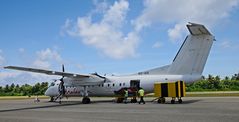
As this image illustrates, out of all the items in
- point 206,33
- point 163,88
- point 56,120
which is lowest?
point 56,120

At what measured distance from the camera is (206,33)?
87.8 feet

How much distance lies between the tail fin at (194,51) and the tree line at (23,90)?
5480 cm

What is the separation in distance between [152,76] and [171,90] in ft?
11.8

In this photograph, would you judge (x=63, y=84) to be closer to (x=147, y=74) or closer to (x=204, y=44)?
(x=147, y=74)

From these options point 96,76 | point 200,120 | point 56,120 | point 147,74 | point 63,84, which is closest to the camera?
point 200,120

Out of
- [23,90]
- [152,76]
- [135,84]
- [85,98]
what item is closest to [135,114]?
[152,76]

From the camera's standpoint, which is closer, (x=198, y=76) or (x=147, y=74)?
(x=198, y=76)

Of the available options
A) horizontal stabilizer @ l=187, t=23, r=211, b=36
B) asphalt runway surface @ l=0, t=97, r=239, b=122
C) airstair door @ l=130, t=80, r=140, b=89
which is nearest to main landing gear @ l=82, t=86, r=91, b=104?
airstair door @ l=130, t=80, r=140, b=89

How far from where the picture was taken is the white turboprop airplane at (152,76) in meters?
27.0

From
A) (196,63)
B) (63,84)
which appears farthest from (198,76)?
(63,84)

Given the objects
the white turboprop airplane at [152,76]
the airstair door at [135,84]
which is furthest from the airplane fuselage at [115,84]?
the airstair door at [135,84]

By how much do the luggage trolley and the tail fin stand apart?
5.96 ft

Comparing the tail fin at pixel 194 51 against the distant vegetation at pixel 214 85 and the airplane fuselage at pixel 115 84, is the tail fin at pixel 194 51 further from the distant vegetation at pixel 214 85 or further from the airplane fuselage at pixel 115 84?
the distant vegetation at pixel 214 85

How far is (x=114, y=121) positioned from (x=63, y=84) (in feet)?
73.1
